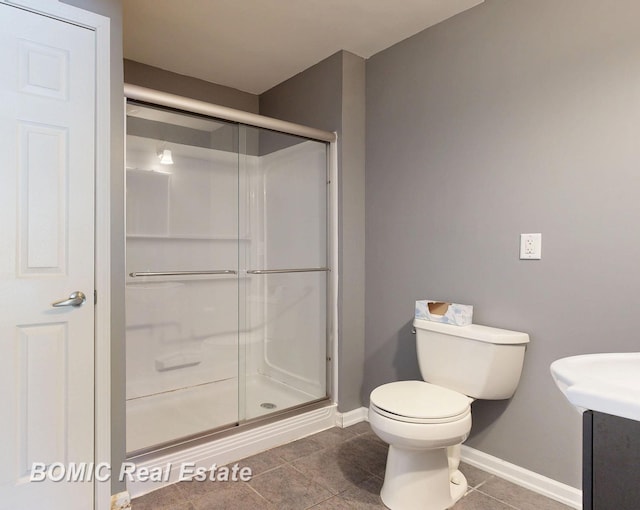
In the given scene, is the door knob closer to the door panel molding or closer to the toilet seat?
the door panel molding

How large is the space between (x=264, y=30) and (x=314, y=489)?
2399 millimetres

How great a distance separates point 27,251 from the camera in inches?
60.0

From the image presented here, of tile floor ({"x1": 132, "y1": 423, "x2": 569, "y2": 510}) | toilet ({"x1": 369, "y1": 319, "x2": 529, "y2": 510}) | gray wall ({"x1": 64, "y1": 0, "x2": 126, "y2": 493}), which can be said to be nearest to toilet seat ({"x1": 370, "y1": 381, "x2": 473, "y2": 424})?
toilet ({"x1": 369, "y1": 319, "x2": 529, "y2": 510})

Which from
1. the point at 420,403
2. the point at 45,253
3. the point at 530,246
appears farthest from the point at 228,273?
the point at 530,246

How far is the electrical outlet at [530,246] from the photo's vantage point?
1827 mm

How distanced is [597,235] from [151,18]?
243cm

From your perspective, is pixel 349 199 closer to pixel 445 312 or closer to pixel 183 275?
pixel 445 312

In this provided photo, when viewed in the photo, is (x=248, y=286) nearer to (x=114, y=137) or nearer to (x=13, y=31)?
(x=114, y=137)

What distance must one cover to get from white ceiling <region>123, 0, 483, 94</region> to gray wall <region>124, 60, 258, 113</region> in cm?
6

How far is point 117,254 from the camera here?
174cm

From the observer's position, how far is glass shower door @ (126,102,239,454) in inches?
93.0

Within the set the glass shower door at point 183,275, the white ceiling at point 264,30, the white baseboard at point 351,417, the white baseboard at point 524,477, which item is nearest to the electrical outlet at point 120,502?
the glass shower door at point 183,275

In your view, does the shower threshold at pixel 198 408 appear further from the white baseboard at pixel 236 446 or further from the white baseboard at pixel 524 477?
the white baseboard at pixel 524 477

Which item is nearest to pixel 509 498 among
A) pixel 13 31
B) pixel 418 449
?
pixel 418 449
